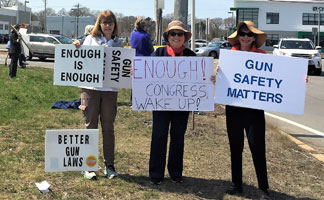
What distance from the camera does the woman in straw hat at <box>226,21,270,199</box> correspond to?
451 cm

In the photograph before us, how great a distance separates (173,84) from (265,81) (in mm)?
1010

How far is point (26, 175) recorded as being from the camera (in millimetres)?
4977

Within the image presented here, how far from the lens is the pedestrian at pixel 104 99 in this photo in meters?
4.84

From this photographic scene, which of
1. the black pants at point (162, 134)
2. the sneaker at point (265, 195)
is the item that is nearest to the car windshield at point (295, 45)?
the black pants at point (162, 134)

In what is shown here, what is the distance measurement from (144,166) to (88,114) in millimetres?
1144

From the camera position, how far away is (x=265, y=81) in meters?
4.60

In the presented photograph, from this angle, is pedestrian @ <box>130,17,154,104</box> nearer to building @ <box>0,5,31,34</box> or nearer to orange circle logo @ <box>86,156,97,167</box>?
orange circle logo @ <box>86,156,97,167</box>

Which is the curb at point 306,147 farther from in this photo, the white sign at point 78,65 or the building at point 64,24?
the building at point 64,24

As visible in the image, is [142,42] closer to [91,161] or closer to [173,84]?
[173,84]

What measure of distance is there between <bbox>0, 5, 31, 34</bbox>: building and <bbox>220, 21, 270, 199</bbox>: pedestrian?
9511 centimetres

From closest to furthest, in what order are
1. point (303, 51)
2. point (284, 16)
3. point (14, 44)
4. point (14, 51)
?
1. point (14, 51)
2. point (14, 44)
3. point (303, 51)
4. point (284, 16)

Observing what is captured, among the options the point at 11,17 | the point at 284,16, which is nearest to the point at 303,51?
the point at 284,16

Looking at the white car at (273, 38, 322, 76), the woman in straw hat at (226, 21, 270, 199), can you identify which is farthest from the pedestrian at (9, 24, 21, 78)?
the white car at (273, 38, 322, 76)

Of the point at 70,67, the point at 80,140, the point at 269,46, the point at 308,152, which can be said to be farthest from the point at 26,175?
the point at 269,46
